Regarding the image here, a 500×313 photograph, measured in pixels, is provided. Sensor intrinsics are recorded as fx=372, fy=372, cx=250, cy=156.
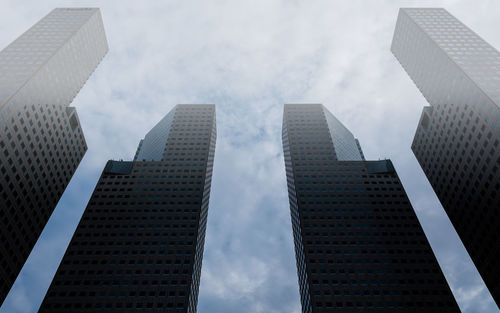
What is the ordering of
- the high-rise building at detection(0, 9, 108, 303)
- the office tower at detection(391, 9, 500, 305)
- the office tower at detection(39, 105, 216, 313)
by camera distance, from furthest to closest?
the office tower at detection(39, 105, 216, 313) → the office tower at detection(391, 9, 500, 305) → the high-rise building at detection(0, 9, 108, 303)

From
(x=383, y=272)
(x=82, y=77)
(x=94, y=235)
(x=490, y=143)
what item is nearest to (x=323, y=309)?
(x=383, y=272)

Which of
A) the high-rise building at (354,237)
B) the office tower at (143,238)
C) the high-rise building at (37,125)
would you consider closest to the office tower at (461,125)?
the high-rise building at (354,237)

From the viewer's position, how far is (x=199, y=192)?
134 m

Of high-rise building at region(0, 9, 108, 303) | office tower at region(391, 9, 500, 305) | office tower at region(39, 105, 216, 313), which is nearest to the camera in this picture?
high-rise building at region(0, 9, 108, 303)

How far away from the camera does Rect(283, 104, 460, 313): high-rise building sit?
9744 cm

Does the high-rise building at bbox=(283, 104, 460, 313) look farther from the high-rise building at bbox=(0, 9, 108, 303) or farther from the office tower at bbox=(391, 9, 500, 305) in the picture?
the high-rise building at bbox=(0, 9, 108, 303)

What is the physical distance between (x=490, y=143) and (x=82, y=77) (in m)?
124

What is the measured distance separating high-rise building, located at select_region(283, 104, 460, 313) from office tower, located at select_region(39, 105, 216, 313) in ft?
116

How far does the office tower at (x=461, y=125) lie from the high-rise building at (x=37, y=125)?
113968 millimetres

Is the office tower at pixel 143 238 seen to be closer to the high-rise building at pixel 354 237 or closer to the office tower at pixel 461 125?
the high-rise building at pixel 354 237

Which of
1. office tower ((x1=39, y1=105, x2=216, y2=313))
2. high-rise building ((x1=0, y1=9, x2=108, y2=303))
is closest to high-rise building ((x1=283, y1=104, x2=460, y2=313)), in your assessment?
office tower ((x1=39, y1=105, x2=216, y2=313))

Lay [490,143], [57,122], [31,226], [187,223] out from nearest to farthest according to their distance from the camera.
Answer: [490,143]
[31,226]
[57,122]
[187,223]

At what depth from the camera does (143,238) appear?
11562 centimetres

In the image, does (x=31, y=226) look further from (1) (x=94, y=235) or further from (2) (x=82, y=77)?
(2) (x=82, y=77)
